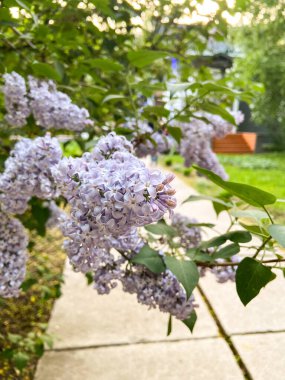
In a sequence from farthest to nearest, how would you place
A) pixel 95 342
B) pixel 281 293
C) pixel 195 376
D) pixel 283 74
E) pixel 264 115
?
1. pixel 264 115
2. pixel 283 74
3. pixel 281 293
4. pixel 95 342
5. pixel 195 376

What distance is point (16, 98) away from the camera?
4.86 feet

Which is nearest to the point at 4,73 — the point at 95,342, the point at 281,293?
the point at 95,342

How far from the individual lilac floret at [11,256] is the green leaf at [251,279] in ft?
2.14

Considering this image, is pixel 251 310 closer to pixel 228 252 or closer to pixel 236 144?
pixel 228 252

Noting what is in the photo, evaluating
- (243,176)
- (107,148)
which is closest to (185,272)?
(107,148)

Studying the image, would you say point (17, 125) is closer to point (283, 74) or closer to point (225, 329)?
point (225, 329)

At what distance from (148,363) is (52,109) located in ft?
3.66

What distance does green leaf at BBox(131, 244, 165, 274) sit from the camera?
122 centimetres

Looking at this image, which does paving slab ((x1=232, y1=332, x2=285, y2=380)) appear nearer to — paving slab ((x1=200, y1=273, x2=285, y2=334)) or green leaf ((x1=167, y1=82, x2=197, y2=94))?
paving slab ((x1=200, y1=273, x2=285, y2=334))

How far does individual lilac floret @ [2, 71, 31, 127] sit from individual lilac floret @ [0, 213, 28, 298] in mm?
340

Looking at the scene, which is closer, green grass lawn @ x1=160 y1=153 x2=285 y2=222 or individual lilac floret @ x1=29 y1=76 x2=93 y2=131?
individual lilac floret @ x1=29 y1=76 x2=93 y2=131

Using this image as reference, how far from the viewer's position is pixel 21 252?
4.48ft

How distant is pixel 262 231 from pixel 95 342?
1.30 m

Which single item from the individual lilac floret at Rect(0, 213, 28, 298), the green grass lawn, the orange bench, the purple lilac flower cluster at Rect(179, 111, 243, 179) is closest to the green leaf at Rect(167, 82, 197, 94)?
the individual lilac floret at Rect(0, 213, 28, 298)
